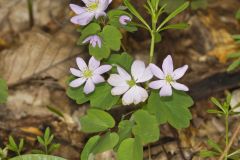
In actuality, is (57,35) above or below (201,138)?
above

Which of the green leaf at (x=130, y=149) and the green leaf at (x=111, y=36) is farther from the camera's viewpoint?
the green leaf at (x=111, y=36)

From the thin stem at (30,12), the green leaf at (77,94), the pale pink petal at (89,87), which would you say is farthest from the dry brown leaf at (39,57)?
the pale pink petal at (89,87)

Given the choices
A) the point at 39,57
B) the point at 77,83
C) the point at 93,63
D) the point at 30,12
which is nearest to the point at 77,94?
the point at 77,83

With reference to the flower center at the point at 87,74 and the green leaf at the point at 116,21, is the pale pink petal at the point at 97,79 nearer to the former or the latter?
the flower center at the point at 87,74

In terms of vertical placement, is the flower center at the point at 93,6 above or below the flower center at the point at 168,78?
above

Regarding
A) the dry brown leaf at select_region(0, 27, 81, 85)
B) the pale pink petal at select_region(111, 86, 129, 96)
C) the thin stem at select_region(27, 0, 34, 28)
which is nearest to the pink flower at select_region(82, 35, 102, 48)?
the pale pink petal at select_region(111, 86, 129, 96)

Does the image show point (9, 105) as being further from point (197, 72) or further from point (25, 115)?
point (197, 72)

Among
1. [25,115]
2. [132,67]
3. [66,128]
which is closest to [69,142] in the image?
[66,128]
